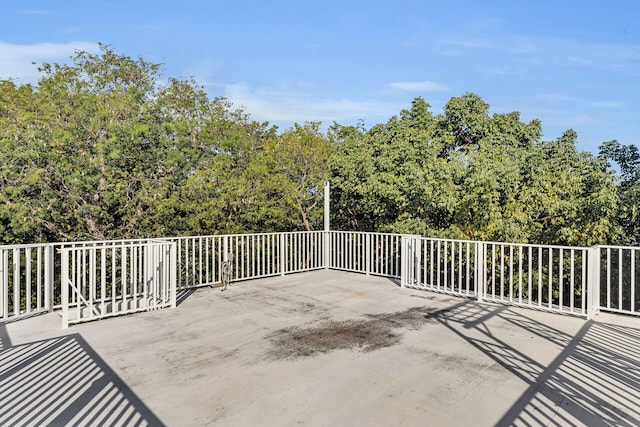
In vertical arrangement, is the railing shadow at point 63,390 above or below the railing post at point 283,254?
below

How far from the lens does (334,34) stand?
10516 mm

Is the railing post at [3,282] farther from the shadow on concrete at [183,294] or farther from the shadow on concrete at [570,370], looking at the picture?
the shadow on concrete at [570,370]

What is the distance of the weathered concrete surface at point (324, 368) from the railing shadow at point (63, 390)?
0.01 meters

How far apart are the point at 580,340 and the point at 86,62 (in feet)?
51.2

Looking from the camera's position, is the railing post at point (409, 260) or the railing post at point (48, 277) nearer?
the railing post at point (48, 277)

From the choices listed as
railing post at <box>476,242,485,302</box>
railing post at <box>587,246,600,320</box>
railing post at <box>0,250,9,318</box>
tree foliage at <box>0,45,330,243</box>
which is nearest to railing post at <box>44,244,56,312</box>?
railing post at <box>0,250,9,318</box>

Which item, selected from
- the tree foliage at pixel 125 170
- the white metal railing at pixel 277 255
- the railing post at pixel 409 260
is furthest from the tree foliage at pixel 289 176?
the railing post at pixel 409 260

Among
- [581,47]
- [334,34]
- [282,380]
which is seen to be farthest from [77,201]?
[581,47]

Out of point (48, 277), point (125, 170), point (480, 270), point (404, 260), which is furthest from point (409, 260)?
point (125, 170)

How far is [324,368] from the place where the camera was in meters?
3.05

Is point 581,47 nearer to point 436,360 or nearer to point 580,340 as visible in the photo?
point 580,340

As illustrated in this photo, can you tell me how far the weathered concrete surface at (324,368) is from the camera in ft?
7.70

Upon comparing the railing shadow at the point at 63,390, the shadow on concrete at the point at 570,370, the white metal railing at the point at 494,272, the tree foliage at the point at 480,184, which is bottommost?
the shadow on concrete at the point at 570,370

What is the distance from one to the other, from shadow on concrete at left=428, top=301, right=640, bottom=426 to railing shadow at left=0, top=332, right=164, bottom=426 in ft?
7.71
